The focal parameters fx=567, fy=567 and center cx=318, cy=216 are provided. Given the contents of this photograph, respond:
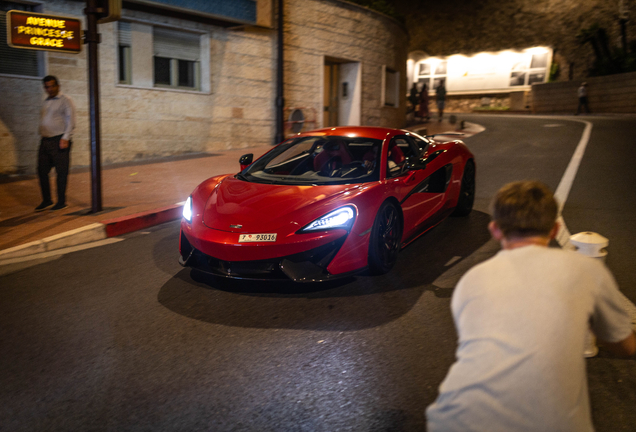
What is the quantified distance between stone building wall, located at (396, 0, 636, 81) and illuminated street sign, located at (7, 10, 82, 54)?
38.6 m

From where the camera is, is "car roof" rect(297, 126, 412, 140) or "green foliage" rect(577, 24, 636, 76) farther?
"green foliage" rect(577, 24, 636, 76)

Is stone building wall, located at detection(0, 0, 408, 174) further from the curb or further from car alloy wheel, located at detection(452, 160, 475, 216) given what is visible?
car alloy wheel, located at detection(452, 160, 475, 216)

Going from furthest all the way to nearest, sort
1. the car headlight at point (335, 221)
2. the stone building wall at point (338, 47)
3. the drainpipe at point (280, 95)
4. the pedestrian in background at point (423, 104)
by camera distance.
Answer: the pedestrian in background at point (423, 104)
the stone building wall at point (338, 47)
the drainpipe at point (280, 95)
the car headlight at point (335, 221)

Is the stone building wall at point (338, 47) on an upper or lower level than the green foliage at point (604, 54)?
lower

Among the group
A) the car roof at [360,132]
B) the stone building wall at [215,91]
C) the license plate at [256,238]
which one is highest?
the stone building wall at [215,91]

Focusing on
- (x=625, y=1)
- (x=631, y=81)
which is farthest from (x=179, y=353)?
(x=625, y=1)

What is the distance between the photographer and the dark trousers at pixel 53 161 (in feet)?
25.2

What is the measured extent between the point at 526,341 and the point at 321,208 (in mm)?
3065

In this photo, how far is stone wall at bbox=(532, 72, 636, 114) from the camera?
3078 centimetres

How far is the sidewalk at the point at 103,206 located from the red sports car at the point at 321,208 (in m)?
1.90

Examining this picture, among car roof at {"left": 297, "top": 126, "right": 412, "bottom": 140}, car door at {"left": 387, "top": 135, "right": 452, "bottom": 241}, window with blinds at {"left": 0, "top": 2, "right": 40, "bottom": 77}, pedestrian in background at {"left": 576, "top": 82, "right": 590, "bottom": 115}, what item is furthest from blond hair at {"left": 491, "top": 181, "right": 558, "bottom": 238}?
pedestrian in background at {"left": 576, "top": 82, "right": 590, "bottom": 115}

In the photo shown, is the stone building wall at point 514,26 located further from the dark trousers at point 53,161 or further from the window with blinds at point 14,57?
the dark trousers at point 53,161

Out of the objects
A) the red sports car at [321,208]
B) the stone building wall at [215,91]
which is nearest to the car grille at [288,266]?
the red sports car at [321,208]

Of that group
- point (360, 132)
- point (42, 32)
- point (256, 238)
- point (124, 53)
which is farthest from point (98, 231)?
point (124, 53)
